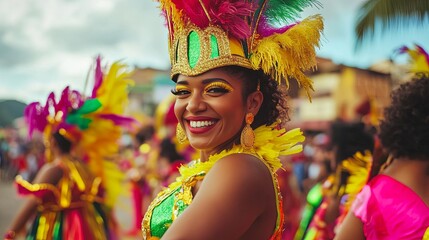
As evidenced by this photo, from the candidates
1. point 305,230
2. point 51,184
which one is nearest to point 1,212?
point 51,184

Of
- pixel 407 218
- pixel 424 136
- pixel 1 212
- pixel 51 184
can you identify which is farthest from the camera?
pixel 1 212

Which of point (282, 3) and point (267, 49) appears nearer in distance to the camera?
point (267, 49)

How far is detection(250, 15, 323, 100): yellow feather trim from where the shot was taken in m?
1.85

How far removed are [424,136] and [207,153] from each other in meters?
1.27

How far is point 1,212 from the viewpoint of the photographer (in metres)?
11.7

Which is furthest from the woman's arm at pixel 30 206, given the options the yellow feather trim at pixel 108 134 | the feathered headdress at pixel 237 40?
the feathered headdress at pixel 237 40

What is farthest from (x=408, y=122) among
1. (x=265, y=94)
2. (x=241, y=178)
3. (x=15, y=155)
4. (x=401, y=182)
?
(x=15, y=155)

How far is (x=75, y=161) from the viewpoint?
4.89 meters

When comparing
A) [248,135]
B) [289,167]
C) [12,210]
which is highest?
[248,135]

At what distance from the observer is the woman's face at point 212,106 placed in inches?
72.6

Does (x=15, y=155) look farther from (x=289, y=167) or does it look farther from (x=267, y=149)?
(x=267, y=149)

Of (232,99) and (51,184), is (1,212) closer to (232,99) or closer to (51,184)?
(51,184)

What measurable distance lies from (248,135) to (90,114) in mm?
3212

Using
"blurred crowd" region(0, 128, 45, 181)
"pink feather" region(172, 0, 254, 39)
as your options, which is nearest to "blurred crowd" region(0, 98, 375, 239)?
"pink feather" region(172, 0, 254, 39)
